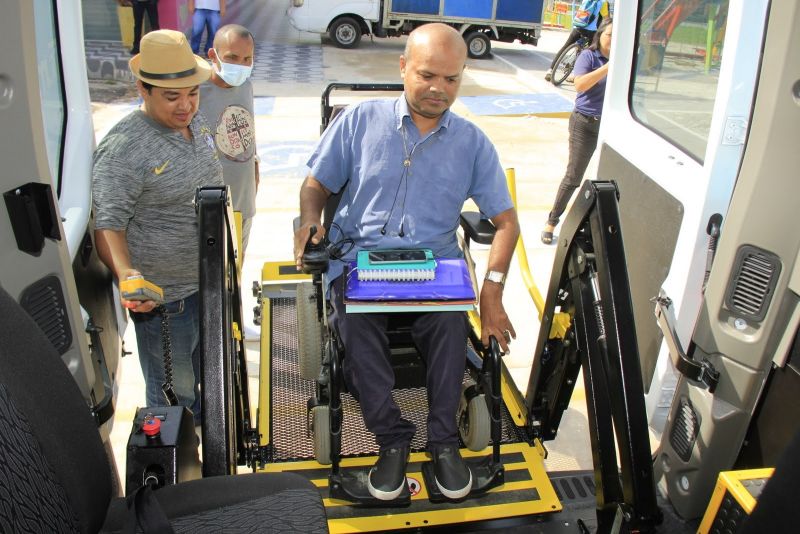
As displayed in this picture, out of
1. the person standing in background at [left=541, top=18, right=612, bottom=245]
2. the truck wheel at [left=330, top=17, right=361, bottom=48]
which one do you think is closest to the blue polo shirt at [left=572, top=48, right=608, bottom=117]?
the person standing in background at [left=541, top=18, right=612, bottom=245]

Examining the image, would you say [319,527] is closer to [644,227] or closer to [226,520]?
[226,520]

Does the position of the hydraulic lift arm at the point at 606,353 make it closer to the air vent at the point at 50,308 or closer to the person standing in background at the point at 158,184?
the person standing in background at the point at 158,184

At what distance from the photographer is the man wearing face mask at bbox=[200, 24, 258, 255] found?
131 inches

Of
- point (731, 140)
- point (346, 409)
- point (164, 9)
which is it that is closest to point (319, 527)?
point (346, 409)

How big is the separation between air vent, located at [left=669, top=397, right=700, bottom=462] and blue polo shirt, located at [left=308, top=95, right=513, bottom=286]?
1110mm

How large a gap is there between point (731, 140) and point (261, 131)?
282 inches

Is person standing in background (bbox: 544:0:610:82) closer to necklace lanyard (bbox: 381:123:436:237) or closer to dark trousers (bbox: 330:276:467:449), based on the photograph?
necklace lanyard (bbox: 381:123:436:237)

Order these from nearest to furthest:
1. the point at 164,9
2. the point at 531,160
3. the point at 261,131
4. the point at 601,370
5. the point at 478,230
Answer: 1. the point at 601,370
2. the point at 478,230
3. the point at 531,160
4. the point at 261,131
5. the point at 164,9

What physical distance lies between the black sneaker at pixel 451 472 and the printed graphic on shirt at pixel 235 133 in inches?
74.4

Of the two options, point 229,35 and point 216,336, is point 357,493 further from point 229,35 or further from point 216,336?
point 229,35

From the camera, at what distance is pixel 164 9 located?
12336mm

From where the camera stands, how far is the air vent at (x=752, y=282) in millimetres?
2105

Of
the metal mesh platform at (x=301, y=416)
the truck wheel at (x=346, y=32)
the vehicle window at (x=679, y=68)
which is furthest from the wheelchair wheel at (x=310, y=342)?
the truck wheel at (x=346, y=32)

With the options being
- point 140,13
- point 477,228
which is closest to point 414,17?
point 140,13
